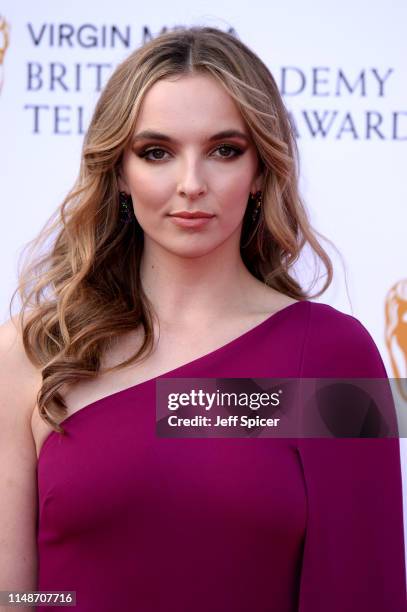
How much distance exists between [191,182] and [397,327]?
3.03 ft

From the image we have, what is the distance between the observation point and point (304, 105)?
2.48 metres

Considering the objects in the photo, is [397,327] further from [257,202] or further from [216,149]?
[216,149]

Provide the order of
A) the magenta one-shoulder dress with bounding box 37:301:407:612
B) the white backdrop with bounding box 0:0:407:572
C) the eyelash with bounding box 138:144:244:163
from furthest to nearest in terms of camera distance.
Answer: the white backdrop with bounding box 0:0:407:572, the eyelash with bounding box 138:144:244:163, the magenta one-shoulder dress with bounding box 37:301:407:612

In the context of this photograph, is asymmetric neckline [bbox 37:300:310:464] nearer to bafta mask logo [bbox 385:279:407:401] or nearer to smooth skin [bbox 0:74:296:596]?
smooth skin [bbox 0:74:296:596]

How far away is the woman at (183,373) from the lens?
1.72 metres

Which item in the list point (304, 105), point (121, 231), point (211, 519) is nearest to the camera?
point (211, 519)

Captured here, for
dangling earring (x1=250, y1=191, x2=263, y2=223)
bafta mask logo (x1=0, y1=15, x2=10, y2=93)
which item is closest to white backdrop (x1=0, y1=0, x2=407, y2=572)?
bafta mask logo (x1=0, y1=15, x2=10, y2=93)

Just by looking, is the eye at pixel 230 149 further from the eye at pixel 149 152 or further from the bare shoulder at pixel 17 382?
the bare shoulder at pixel 17 382

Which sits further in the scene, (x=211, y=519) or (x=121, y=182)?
(x=121, y=182)

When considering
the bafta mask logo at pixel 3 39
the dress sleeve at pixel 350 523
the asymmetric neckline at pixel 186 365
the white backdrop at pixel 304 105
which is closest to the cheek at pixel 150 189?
the asymmetric neckline at pixel 186 365

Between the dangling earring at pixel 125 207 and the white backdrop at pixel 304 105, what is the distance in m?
0.54

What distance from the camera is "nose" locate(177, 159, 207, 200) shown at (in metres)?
1.75

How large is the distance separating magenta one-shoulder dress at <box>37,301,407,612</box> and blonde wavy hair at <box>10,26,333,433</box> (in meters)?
0.11

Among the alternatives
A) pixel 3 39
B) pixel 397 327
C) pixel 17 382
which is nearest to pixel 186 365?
pixel 17 382
